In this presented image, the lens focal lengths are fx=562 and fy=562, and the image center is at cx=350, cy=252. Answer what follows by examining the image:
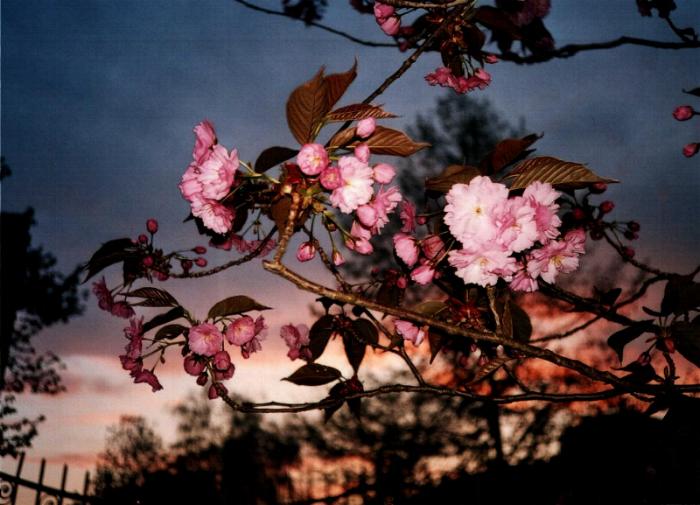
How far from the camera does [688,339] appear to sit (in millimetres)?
1571

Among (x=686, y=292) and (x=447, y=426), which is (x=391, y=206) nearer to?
(x=686, y=292)

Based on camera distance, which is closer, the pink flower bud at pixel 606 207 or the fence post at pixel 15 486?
the pink flower bud at pixel 606 207

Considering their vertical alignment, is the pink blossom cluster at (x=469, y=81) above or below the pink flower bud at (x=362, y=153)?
above

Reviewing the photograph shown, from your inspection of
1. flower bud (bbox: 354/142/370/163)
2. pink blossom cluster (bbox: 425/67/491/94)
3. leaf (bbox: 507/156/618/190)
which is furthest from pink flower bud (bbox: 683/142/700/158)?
flower bud (bbox: 354/142/370/163)

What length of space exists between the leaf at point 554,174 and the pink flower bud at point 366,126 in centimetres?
38

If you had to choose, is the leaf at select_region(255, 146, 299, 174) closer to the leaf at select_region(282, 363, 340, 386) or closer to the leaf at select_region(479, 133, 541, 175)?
the leaf at select_region(479, 133, 541, 175)

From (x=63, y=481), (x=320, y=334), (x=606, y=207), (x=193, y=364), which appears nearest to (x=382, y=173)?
(x=320, y=334)

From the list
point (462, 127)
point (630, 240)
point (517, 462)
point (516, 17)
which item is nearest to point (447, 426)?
point (517, 462)

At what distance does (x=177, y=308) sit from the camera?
6.18ft

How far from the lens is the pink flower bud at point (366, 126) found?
1.17m

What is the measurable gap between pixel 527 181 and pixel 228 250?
3.39 ft

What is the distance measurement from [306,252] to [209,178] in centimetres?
36

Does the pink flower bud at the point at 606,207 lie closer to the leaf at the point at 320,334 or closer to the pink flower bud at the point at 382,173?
the leaf at the point at 320,334

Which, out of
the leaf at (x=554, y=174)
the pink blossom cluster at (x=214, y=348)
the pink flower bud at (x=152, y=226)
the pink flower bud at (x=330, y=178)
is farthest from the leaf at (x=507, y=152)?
the pink flower bud at (x=152, y=226)
